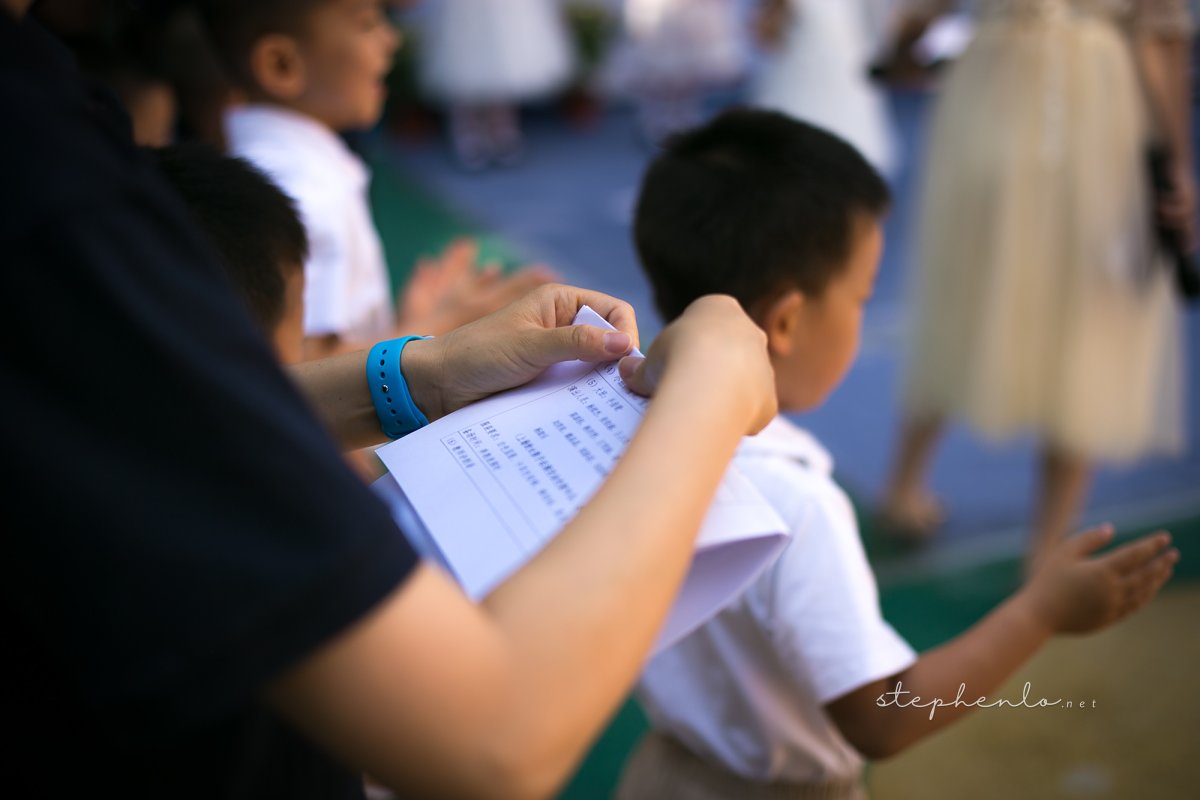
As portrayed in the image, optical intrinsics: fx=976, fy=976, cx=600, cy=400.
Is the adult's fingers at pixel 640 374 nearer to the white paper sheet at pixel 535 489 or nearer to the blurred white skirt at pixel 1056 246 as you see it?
the white paper sheet at pixel 535 489

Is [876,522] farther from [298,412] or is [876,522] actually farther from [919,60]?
[298,412]

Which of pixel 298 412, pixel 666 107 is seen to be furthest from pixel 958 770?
pixel 666 107

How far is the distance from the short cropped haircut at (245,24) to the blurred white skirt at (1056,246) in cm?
152

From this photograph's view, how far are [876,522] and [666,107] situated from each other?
5.05m

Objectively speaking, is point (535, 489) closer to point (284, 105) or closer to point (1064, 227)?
point (284, 105)

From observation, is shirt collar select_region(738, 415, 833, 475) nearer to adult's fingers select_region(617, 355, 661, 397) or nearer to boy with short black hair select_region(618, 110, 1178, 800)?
boy with short black hair select_region(618, 110, 1178, 800)

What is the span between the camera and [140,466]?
42cm

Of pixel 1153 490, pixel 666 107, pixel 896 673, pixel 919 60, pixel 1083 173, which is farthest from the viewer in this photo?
pixel 666 107

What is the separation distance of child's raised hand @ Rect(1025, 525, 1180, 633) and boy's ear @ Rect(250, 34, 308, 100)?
5.15 feet

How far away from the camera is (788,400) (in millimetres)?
1295

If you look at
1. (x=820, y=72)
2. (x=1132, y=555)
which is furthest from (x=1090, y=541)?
(x=820, y=72)

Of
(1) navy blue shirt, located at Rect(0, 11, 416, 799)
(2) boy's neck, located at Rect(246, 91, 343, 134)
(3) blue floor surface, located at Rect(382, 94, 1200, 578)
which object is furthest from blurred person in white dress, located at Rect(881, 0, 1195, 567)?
(1) navy blue shirt, located at Rect(0, 11, 416, 799)

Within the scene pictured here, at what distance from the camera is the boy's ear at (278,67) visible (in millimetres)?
1859

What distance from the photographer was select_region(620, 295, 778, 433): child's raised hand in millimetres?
592
